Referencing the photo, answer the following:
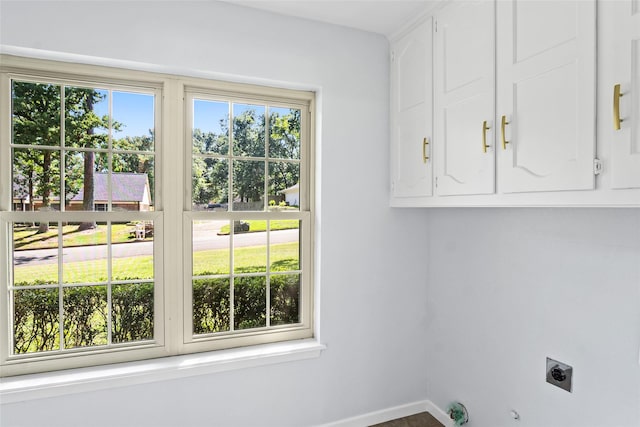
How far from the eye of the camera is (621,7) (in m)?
1.14

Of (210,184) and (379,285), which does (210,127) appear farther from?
(379,285)

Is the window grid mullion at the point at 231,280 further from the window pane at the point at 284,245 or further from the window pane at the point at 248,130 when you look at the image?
the window pane at the point at 248,130

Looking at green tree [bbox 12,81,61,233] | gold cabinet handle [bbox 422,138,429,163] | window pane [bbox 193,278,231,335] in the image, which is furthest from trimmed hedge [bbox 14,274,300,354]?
gold cabinet handle [bbox 422,138,429,163]

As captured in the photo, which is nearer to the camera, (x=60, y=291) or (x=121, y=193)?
(x=60, y=291)

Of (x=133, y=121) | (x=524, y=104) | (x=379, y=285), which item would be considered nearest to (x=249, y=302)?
(x=379, y=285)

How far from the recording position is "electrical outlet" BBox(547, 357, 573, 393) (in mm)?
1638

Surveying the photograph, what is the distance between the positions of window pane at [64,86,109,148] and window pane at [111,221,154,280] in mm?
446

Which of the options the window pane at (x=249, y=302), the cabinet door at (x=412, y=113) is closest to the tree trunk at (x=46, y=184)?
the window pane at (x=249, y=302)

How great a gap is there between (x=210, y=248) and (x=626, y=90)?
6.30 ft

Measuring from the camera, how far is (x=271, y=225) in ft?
7.39

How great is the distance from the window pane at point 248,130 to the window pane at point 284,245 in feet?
1.46

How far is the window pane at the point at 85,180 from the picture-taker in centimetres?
187

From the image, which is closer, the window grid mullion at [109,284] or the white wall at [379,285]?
the white wall at [379,285]

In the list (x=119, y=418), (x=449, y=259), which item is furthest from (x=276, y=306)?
(x=449, y=259)
